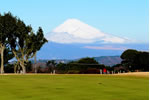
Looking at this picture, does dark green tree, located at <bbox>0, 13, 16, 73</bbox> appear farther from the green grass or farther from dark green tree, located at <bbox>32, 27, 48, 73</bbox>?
the green grass

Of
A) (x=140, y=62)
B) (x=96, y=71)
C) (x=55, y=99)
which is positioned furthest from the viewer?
(x=140, y=62)

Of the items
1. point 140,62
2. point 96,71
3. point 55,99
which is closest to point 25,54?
point 96,71

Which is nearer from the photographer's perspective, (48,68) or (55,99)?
(55,99)

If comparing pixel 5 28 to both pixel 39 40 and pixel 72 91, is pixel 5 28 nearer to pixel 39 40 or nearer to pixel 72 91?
pixel 39 40

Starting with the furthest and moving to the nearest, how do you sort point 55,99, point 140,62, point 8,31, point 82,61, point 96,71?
point 82,61 < point 140,62 < point 8,31 < point 96,71 < point 55,99

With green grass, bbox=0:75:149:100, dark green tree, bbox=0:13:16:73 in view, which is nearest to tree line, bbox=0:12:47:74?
dark green tree, bbox=0:13:16:73

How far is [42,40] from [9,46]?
6.92m

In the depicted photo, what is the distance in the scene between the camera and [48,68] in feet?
261

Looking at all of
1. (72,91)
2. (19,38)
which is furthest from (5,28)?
(72,91)

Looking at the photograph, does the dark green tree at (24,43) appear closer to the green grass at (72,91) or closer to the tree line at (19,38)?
the tree line at (19,38)

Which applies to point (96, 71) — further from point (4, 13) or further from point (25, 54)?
→ point (4, 13)

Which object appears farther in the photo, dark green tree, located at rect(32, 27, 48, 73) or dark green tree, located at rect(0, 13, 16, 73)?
dark green tree, located at rect(32, 27, 48, 73)

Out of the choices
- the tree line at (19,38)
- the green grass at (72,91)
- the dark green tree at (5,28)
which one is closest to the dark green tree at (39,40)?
the tree line at (19,38)

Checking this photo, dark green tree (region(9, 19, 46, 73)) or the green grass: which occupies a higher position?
dark green tree (region(9, 19, 46, 73))
